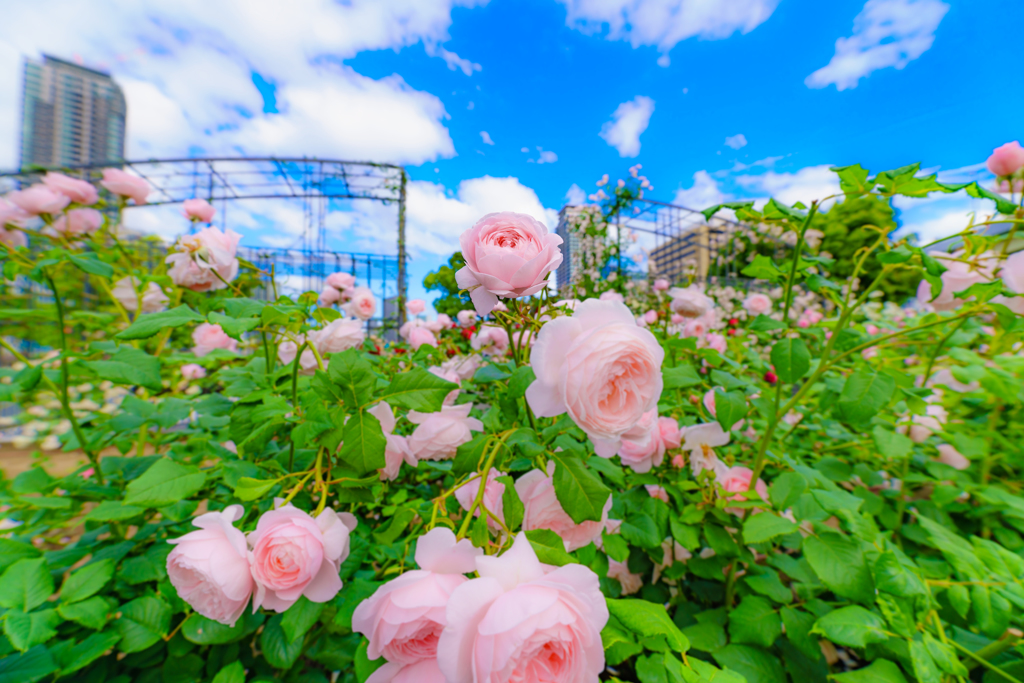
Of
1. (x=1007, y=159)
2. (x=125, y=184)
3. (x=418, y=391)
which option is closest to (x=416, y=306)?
(x=125, y=184)

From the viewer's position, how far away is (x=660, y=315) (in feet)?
6.84

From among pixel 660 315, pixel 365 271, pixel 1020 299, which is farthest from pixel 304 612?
pixel 365 271

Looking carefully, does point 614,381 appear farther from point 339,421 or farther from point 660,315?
point 660,315

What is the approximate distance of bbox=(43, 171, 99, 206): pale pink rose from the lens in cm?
112

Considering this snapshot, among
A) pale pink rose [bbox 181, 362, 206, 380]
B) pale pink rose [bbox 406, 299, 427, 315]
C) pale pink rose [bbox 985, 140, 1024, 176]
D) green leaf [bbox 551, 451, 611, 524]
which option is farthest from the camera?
pale pink rose [bbox 181, 362, 206, 380]

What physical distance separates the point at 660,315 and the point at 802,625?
1483 millimetres

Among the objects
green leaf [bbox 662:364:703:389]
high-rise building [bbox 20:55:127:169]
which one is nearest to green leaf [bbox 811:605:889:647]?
green leaf [bbox 662:364:703:389]

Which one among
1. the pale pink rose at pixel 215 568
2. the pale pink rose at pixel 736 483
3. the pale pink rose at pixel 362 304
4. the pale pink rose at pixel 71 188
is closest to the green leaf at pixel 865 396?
the pale pink rose at pixel 736 483

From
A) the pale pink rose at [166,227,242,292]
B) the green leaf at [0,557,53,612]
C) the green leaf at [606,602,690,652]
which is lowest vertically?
the green leaf at [0,557,53,612]

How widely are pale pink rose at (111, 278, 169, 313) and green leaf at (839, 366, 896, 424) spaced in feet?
5.63

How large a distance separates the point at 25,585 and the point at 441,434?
2.26 ft

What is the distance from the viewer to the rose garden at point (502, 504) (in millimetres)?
427

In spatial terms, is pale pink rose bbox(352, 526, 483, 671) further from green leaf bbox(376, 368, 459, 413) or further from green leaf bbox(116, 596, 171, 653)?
green leaf bbox(116, 596, 171, 653)

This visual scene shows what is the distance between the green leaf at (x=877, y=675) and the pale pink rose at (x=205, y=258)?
1.38 m
